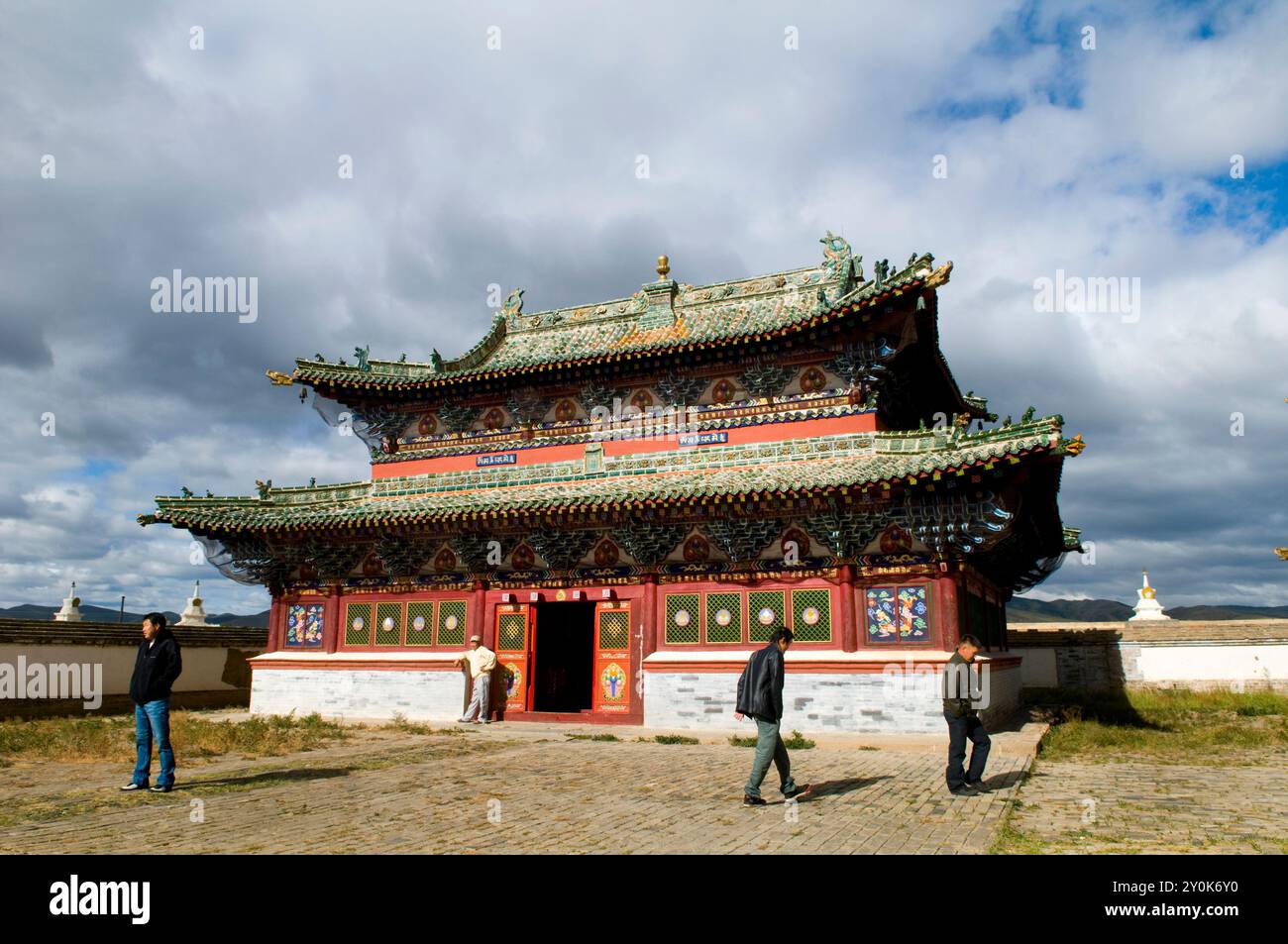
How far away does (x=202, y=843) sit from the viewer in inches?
277

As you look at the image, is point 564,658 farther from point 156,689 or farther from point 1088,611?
point 1088,611

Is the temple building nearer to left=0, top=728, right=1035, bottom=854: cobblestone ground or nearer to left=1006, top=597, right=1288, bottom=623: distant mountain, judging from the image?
left=0, top=728, right=1035, bottom=854: cobblestone ground

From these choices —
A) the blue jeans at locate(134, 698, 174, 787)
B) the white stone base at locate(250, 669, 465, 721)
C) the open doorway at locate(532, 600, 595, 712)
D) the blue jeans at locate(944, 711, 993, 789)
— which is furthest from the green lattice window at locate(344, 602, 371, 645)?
the blue jeans at locate(944, 711, 993, 789)

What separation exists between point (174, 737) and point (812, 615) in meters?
12.1

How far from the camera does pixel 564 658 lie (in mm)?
24719

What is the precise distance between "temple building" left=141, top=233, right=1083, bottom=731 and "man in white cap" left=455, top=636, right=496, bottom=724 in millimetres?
412

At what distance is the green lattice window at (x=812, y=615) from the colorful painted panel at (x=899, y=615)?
0.79m

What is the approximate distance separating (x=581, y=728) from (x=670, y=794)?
8.11 metres

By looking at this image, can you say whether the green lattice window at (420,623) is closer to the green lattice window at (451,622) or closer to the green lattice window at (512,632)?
the green lattice window at (451,622)

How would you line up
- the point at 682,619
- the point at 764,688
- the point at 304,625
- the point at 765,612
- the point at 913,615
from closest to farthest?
the point at 764,688 → the point at 913,615 → the point at 765,612 → the point at 682,619 → the point at 304,625

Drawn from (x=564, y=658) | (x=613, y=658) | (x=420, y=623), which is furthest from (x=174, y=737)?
(x=564, y=658)

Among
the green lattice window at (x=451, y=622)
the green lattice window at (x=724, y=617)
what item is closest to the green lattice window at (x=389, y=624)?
the green lattice window at (x=451, y=622)

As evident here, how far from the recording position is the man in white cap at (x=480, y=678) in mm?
18938
